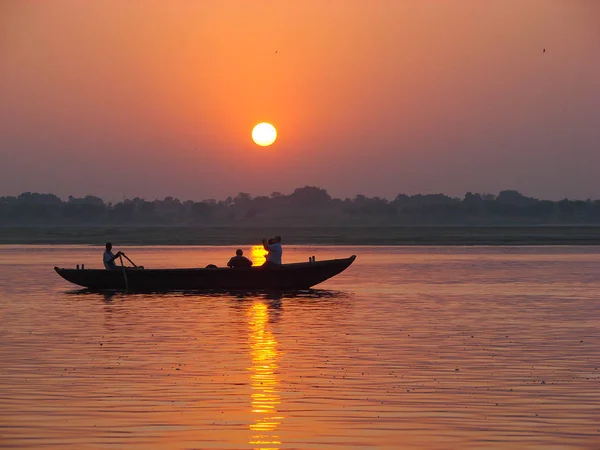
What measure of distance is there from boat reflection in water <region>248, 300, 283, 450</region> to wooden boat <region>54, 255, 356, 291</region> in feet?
37.4

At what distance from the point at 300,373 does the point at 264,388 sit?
70.6 inches

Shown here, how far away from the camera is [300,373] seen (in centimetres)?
1859

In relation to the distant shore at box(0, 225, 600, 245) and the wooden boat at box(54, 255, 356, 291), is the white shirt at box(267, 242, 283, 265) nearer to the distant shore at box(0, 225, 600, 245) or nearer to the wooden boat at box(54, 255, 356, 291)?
the wooden boat at box(54, 255, 356, 291)

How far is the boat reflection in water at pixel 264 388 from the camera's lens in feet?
43.2

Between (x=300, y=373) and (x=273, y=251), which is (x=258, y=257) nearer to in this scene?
(x=273, y=251)

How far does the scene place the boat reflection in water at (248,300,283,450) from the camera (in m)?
13.2

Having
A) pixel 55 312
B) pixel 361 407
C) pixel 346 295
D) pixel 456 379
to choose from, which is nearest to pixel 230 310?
pixel 55 312

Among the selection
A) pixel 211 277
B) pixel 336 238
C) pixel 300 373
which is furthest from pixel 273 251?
pixel 336 238

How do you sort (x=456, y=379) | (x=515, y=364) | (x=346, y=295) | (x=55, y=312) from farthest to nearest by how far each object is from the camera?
(x=346, y=295), (x=55, y=312), (x=515, y=364), (x=456, y=379)

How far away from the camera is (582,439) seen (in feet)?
42.9

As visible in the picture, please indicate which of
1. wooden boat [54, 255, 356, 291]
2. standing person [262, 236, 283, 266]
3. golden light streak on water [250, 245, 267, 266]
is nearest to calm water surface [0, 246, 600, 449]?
wooden boat [54, 255, 356, 291]

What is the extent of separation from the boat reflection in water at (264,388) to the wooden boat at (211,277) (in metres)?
11.4

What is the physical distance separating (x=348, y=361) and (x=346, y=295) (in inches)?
765

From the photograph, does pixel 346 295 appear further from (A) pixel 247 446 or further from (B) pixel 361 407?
(A) pixel 247 446
